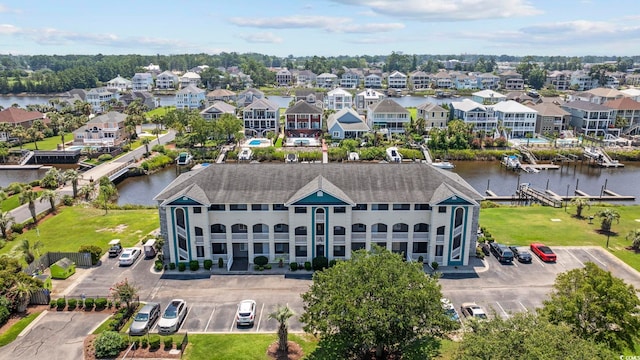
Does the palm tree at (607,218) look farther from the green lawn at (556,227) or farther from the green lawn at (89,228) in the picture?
the green lawn at (89,228)

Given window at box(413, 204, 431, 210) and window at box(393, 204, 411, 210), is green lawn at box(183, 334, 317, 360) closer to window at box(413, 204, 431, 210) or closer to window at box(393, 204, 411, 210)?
window at box(393, 204, 411, 210)

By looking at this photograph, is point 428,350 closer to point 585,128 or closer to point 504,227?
point 504,227

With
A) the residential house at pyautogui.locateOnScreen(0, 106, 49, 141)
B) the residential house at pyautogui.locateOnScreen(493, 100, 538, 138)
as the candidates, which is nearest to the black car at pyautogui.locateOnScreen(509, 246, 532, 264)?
the residential house at pyautogui.locateOnScreen(493, 100, 538, 138)

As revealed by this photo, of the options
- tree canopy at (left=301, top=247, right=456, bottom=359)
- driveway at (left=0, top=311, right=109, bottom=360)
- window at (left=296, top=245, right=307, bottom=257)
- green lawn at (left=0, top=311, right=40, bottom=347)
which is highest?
tree canopy at (left=301, top=247, right=456, bottom=359)

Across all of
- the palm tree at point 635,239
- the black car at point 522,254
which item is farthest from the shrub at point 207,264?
the palm tree at point 635,239

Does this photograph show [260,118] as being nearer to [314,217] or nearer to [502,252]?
[314,217]

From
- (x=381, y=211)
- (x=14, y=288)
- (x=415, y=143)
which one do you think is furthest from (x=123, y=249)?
(x=415, y=143)

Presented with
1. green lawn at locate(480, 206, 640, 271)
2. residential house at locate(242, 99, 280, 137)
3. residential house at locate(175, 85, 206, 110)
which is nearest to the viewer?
green lawn at locate(480, 206, 640, 271)

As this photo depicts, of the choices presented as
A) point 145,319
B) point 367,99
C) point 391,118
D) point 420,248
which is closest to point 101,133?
point 391,118
